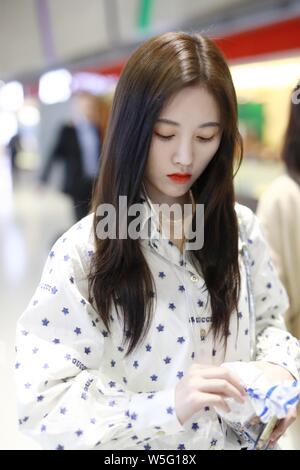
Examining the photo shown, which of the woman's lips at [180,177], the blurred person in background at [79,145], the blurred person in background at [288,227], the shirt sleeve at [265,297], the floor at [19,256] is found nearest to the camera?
the woman's lips at [180,177]

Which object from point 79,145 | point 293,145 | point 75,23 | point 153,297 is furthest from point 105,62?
point 153,297

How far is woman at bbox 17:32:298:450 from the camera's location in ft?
2.58

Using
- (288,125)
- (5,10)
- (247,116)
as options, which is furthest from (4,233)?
(288,125)

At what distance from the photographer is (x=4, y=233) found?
6.01 metres

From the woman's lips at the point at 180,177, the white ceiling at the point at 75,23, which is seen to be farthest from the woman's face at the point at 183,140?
the white ceiling at the point at 75,23

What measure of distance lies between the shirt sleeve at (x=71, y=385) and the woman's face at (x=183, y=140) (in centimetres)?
20

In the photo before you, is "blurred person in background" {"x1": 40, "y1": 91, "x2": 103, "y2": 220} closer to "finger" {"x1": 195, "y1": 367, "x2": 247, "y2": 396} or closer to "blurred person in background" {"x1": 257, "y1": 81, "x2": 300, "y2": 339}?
"blurred person in background" {"x1": 257, "y1": 81, "x2": 300, "y2": 339}

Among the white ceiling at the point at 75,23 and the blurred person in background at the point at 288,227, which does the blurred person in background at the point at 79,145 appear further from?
the blurred person in background at the point at 288,227

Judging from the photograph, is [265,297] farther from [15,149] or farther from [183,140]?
[15,149]

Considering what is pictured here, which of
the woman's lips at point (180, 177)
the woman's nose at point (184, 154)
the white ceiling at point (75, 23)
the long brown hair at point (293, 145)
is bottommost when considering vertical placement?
the woman's lips at point (180, 177)

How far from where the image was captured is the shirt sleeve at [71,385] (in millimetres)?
775

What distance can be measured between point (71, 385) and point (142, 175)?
0.35 meters

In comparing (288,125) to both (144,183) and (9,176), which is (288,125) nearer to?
(144,183)
